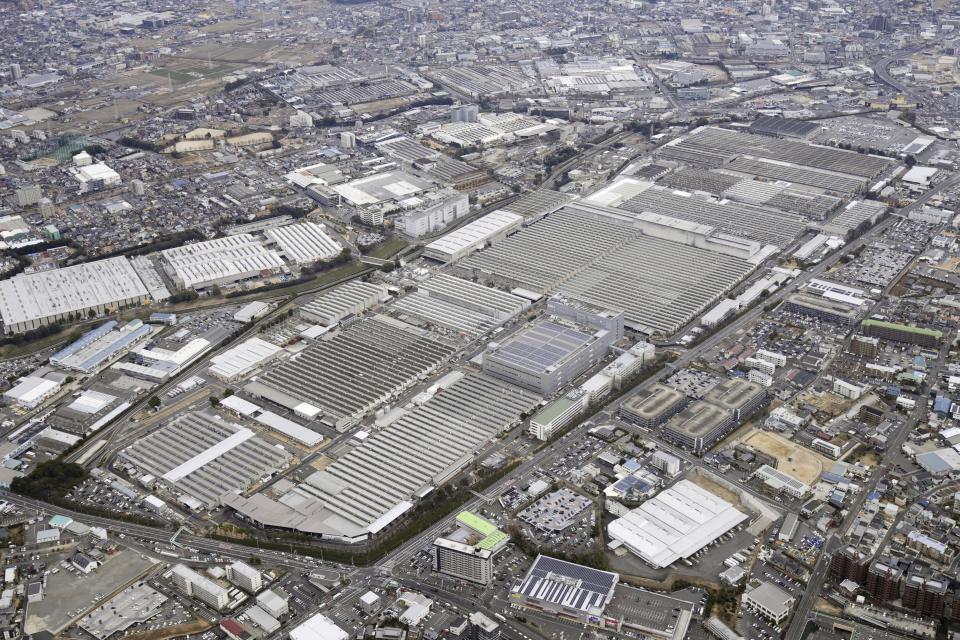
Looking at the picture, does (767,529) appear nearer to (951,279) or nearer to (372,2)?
(951,279)

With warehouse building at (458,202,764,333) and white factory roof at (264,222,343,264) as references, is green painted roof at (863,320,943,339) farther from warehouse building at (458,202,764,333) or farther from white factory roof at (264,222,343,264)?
white factory roof at (264,222,343,264)

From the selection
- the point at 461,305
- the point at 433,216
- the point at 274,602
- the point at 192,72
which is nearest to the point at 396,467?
the point at 274,602

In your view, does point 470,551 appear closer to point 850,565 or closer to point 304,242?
point 850,565

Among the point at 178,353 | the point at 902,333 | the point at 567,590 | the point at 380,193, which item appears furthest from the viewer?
the point at 380,193

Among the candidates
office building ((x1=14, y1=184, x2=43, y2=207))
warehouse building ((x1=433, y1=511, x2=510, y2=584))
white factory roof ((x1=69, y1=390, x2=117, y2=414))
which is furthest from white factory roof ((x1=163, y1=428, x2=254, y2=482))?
office building ((x1=14, y1=184, x2=43, y2=207))

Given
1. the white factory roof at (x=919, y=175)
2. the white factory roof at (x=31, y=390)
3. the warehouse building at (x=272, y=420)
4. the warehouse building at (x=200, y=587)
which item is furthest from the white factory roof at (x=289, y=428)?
the white factory roof at (x=919, y=175)
